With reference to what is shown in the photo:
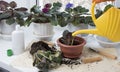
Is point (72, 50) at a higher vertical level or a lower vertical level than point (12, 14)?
lower

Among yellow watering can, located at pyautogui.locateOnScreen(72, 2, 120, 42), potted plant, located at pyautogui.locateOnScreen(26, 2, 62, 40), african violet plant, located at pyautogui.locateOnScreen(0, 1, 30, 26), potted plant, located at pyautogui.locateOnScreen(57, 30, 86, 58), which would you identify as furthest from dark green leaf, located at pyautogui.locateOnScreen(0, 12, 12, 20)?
yellow watering can, located at pyautogui.locateOnScreen(72, 2, 120, 42)

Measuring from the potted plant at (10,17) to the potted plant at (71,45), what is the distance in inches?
13.1

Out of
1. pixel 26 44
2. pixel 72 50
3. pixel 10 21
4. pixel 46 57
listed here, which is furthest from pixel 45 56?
pixel 10 21

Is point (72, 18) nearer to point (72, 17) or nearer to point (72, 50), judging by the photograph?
point (72, 17)

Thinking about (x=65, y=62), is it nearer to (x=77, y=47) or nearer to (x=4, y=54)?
(x=77, y=47)

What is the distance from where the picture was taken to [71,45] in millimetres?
1067

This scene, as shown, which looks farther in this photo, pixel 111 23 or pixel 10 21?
pixel 10 21

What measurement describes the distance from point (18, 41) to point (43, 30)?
0.65 feet

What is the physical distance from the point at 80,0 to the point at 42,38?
0.44 meters

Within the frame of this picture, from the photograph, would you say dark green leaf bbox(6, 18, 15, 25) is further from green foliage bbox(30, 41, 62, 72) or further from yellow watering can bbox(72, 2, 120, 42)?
yellow watering can bbox(72, 2, 120, 42)

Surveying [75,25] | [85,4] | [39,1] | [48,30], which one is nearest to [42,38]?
[48,30]

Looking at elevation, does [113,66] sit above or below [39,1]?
below

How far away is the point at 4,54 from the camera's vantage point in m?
1.15

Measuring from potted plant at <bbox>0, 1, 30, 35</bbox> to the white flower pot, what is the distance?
0.10m
